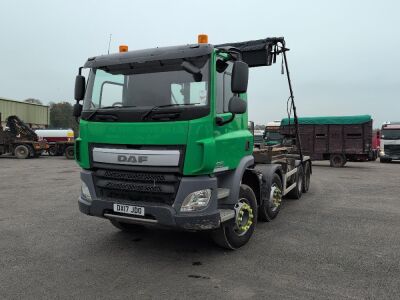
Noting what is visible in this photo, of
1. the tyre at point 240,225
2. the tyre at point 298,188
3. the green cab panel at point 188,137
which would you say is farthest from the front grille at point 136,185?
the tyre at point 298,188

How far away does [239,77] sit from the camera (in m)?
4.12

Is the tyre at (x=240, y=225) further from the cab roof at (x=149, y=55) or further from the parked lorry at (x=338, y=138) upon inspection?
the parked lorry at (x=338, y=138)

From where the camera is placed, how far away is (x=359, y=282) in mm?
3811

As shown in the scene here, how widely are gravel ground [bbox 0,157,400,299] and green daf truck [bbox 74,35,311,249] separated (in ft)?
1.82

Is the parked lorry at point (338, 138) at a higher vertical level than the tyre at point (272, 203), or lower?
higher

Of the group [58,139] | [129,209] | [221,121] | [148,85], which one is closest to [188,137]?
[221,121]

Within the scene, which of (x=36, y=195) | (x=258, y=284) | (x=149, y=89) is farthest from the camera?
(x=36, y=195)

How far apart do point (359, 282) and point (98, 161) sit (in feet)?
11.3

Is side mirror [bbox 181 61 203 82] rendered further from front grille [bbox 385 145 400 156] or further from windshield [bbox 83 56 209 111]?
front grille [bbox 385 145 400 156]

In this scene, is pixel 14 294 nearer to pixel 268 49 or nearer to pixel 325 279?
pixel 325 279

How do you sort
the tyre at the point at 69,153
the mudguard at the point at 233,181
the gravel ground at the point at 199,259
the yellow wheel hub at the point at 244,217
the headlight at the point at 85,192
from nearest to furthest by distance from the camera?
the gravel ground at the point at 199,259 < the mudguard at the point at 233,181 < the headlight at the point at 85,192 < the yellow wheel hub at the point at 244,217 < the tyre at the point at 69,153

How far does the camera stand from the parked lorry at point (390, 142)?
20578 millimetres

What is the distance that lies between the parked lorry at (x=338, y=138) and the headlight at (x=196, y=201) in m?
15.4

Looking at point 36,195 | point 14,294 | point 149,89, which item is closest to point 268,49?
point 149,89
